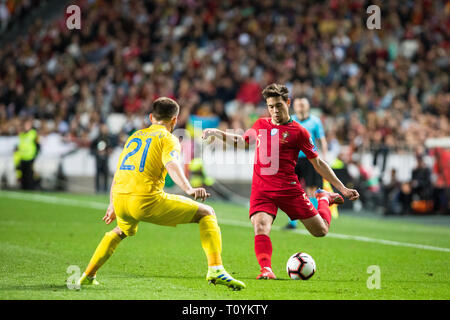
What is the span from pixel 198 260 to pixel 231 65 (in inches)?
619

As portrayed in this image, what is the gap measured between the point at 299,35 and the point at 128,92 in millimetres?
6194

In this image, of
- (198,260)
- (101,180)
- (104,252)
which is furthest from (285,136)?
(101,180)

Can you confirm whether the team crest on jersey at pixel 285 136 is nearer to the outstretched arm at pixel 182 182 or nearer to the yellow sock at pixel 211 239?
the yellow sock at pixel 211 239

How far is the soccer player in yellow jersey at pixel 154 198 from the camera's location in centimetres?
713

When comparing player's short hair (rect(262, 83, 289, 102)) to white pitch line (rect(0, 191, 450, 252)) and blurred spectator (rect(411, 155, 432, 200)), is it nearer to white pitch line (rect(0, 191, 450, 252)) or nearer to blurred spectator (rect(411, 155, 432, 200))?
white pitch line (rect(0, 191, 450, 252))

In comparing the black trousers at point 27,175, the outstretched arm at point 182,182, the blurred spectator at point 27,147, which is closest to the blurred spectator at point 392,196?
the blurred spectator at point 27,147

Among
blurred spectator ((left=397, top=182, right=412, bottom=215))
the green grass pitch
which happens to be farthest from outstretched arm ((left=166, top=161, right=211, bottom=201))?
blurred spectator ((left=397, top=182, right=412, bottom=215))

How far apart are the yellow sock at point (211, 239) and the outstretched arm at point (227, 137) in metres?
1.05

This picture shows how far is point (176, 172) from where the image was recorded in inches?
271

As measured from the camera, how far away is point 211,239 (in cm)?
725

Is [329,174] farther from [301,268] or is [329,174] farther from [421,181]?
[421,181]

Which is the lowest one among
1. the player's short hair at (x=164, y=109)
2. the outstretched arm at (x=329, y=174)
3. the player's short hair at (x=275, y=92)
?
the outstretched arm at (x=329, y=174)

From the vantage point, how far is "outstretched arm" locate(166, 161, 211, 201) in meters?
6.66
